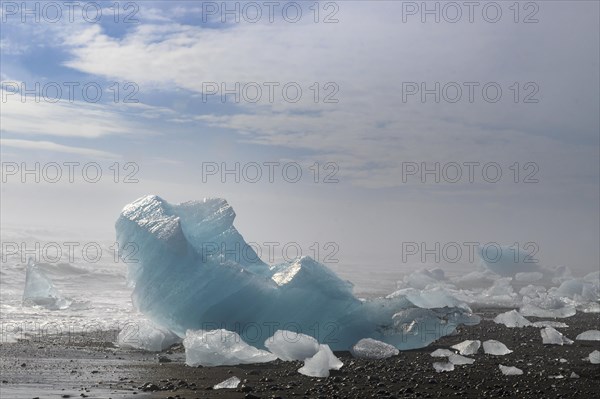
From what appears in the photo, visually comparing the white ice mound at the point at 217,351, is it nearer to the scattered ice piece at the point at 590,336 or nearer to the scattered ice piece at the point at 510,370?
the scattered ice piece at the point at 510,370

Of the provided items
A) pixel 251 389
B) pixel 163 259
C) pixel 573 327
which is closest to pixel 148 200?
pixel 163 259

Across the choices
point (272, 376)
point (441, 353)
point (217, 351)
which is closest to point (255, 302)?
point (217, 351)

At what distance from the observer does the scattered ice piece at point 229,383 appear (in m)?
7.27

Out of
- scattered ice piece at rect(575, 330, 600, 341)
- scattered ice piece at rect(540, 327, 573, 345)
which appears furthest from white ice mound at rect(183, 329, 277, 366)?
scattered ice piece at rect(575, 330, 600, 341)

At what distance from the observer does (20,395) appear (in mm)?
6473

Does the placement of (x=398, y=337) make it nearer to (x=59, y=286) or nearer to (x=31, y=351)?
(x=31, y=351)

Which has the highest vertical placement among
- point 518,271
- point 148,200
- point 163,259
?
point 148,200

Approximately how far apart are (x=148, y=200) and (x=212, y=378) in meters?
4.56

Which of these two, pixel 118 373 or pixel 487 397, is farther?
pixel 118 373

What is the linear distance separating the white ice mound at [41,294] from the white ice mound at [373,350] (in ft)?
27.1

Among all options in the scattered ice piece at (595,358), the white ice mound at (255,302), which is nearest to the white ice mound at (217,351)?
the white ice mound at (255,302)

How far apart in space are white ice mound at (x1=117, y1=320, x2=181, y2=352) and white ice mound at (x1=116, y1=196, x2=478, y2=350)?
349mm

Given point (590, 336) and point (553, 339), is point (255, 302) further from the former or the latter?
point (590, 336)

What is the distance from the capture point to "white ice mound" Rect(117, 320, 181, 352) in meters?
10.1
